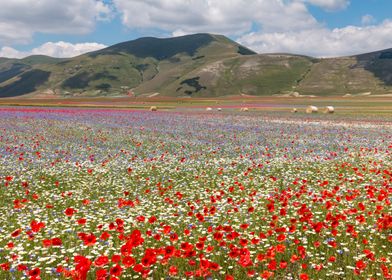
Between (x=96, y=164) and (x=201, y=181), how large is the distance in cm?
638

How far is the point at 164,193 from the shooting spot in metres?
12.6

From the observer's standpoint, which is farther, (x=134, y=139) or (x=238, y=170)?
(x=134, y=139)

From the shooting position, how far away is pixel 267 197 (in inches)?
455

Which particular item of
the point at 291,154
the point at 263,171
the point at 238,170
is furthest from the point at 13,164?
the point at 291,154

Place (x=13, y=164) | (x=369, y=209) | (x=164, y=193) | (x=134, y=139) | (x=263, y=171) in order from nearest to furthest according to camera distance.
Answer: (x=369, y=209), (x=164, y=193), (x=263, y=171), (x=13, y=164), (x=134, y=139)

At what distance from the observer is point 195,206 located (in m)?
10.4

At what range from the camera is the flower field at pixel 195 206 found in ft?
20.1

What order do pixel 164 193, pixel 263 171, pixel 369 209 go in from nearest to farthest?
pixel 369 209 < pixel 164 193 < pixel 263 171

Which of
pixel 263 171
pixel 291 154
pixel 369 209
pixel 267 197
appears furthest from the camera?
pixel 291 154

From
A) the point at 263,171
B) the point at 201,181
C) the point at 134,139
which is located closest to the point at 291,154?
the point at 263,171

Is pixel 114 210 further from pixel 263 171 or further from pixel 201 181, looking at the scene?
pixel 263 171

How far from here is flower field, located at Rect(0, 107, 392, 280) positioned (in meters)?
6.12

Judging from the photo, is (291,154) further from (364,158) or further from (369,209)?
(369,209)

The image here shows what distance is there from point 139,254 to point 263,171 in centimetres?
1042
